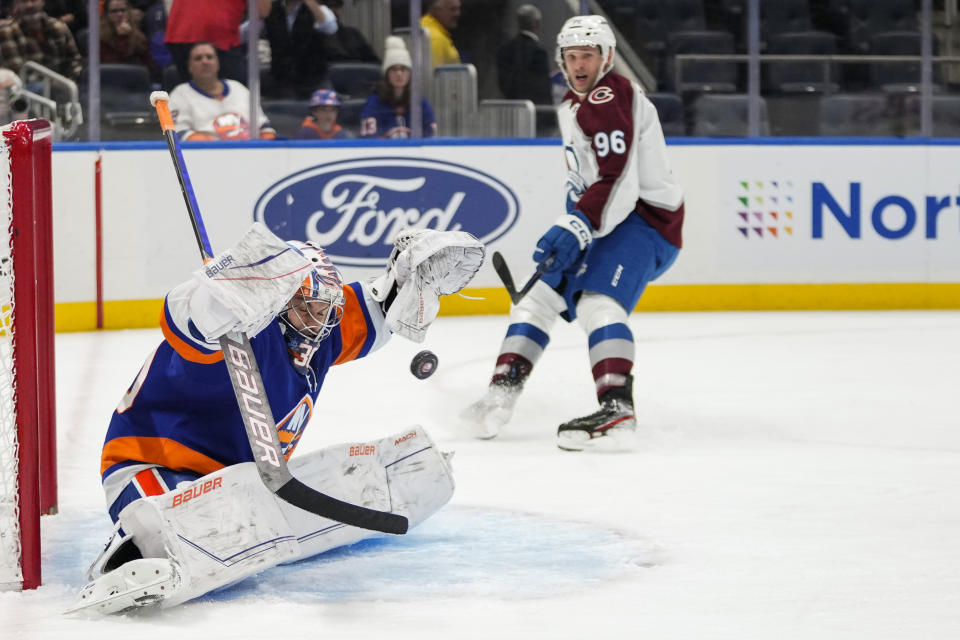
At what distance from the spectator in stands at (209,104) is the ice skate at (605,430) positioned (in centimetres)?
287

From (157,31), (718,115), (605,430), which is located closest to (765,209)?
(718,115)

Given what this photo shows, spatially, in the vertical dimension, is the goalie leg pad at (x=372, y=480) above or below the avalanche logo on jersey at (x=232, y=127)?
below

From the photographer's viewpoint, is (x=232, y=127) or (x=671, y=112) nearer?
(x=232, y=127)

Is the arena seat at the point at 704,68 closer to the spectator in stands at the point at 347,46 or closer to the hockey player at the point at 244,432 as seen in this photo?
the spectator in stands at the point at 347,46

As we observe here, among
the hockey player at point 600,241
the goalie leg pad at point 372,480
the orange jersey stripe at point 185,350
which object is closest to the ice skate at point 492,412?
the hockey player at point 600,241

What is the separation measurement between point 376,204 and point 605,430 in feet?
8.94

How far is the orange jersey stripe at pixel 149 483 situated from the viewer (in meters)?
2.49

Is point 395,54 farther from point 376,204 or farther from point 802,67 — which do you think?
point 802,67

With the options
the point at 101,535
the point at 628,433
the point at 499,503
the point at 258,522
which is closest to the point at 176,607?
the point at 258,522

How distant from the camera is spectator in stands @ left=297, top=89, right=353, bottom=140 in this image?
639 centimetres

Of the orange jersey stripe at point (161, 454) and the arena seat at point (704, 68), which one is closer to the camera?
the orange jersey stripe at point (161, 454)

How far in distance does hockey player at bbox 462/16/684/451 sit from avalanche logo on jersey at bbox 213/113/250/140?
2422 mm

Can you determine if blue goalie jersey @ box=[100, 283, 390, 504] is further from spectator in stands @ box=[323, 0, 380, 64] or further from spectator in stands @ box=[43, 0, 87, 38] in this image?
spectator in stands @ box=[323, 0, 380, 64]

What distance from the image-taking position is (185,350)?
7.82 ft
